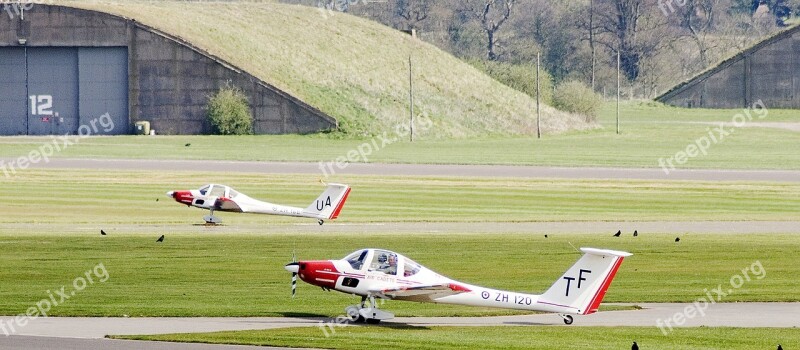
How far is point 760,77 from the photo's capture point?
152375mm

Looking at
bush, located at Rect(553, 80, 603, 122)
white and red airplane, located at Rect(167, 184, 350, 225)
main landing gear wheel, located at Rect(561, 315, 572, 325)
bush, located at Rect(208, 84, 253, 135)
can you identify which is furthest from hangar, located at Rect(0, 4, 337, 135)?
main landing gear wheel, located at Rect(561, 315, 572, 325)

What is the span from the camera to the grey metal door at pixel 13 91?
107250mm

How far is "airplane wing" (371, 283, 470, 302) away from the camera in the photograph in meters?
28.1

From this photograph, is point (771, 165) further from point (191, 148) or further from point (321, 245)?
point (321, 245)

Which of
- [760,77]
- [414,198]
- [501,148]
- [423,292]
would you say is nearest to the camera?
[423,292]

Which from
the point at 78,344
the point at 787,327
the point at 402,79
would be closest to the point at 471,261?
the point at 787,327

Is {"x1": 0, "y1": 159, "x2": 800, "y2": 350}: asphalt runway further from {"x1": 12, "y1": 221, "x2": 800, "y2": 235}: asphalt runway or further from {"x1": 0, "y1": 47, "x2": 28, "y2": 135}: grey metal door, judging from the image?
{"x1": 0, "y1": 47, "x2": 28, "y2": 135}: grey metal door

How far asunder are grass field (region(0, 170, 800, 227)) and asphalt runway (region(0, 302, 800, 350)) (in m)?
21.8

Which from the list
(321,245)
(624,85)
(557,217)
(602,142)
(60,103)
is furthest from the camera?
(624,85)

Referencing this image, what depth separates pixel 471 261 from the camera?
40.3 m

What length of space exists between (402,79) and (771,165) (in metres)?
53.4

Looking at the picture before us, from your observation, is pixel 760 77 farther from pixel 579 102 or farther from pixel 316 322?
pixel 316 322

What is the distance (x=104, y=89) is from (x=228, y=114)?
1001cm

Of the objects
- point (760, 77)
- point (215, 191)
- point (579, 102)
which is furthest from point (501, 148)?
point (760, 77)
